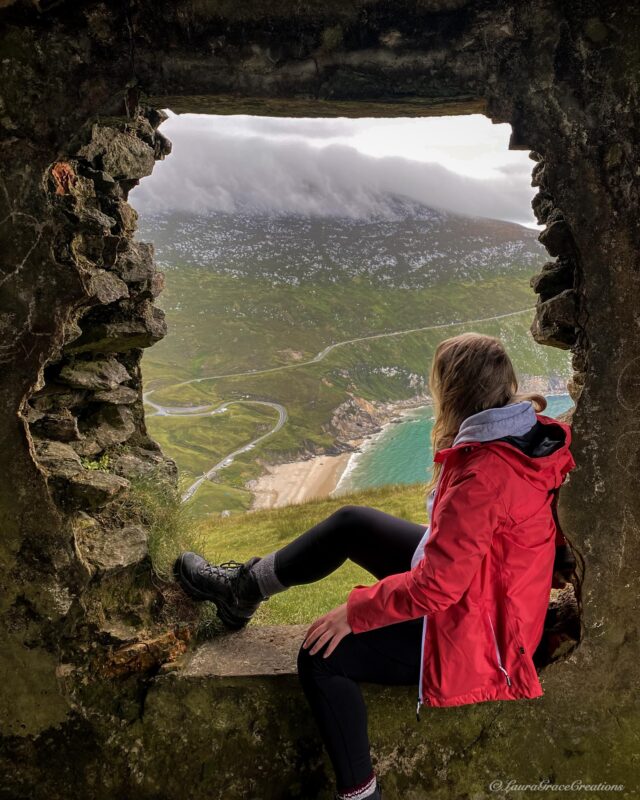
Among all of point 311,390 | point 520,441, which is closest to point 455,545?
point 520,441

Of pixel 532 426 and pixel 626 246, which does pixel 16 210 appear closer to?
pixel 532 426

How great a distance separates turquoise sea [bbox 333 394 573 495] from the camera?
4828cm

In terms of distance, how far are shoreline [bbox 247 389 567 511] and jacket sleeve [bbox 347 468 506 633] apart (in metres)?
44.3

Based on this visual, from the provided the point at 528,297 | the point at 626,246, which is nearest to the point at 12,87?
the point at 626,246

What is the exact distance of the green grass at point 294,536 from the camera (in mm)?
6492

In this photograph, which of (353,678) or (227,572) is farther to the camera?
(227,572)

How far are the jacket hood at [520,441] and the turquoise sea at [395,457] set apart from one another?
3763cm

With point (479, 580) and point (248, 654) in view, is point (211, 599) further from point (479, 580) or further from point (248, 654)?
point (479, 580)

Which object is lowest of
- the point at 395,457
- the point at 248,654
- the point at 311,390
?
the point at 311,390

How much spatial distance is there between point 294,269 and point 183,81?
546ft

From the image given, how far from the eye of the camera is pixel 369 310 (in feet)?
450

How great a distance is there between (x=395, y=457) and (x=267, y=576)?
55.6m

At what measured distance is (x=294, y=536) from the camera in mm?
14984

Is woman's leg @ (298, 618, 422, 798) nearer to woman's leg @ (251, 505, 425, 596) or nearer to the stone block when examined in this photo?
woman's leg @ (251, 505, 425, 596)
